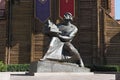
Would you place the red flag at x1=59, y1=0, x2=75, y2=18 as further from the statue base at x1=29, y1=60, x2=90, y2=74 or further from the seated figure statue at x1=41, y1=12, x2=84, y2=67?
the statue base at x1=29, y1=60, x2=90, y2=74

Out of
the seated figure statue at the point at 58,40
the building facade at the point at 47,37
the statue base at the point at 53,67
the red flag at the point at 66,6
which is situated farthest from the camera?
the red flag at the point at 66,6

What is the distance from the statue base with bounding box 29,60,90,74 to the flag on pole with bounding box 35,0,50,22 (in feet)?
52.3

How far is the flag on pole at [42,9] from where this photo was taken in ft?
104

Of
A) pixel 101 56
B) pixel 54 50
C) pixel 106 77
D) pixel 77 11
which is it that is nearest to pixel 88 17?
pixel 77 11

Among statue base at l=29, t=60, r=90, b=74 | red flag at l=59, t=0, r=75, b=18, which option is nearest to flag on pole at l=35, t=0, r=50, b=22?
red flag at l=59, t=0, r=75, b=18

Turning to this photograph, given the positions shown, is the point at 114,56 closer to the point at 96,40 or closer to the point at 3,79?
the point at 96,40

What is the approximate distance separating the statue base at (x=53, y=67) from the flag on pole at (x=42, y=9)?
15.9 metres

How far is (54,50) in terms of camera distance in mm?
15984

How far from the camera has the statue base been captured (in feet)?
50.5

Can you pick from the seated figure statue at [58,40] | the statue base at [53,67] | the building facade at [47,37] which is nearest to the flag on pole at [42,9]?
the building facade at [47,37]

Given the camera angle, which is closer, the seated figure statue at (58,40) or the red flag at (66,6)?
the seated figure statue at (58,40)

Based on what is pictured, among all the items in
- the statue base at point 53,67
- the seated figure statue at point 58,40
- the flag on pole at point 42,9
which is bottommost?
the statue base at point 53,67

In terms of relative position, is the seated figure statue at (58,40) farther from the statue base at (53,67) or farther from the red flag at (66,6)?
the red flag at (66,6)

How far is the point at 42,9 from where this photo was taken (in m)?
32.2
